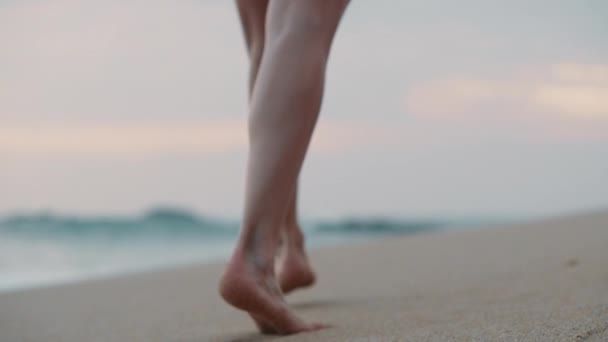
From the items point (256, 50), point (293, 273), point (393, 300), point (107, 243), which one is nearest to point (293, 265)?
point (293, 273)

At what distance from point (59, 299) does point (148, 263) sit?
9.82ft

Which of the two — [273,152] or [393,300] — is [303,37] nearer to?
[273,152]

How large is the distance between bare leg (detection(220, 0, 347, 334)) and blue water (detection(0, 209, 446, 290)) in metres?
2.61

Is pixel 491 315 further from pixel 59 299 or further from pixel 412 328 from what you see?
pixel 59 299

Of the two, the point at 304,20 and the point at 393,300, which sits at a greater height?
the point at 304,20

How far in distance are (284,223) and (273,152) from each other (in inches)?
26.0

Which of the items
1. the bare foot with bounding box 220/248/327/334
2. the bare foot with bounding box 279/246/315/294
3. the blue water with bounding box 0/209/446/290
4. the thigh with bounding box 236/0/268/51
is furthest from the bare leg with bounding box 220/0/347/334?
the blue water with bounding box 0/209/446/290

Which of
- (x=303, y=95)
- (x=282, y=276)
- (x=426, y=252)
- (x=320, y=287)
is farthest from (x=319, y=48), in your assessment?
(x=426, y=252)

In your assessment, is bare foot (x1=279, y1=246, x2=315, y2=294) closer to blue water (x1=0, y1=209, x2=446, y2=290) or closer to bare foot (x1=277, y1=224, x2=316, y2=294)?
bare foot (x1=277, y1=224, x2=316, y2=294)

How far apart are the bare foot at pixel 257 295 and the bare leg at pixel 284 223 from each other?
1.50 feet

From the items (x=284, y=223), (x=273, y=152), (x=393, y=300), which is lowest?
(x=393, y=300)

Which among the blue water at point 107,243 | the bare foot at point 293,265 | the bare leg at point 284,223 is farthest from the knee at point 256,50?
the blue water at point 107,243

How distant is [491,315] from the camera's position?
1214 millimetres

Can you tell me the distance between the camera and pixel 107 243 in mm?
7020
